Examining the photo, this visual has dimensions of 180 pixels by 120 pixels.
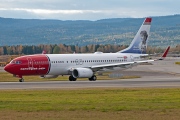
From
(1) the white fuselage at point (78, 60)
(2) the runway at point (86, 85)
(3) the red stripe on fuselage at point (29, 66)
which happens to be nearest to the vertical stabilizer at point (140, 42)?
(1) the white fuselage at point (78, 60)

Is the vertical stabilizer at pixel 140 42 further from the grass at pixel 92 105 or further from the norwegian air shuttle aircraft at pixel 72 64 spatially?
the grass at pixel 92 105

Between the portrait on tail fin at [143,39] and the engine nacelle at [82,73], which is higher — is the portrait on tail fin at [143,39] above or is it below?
above

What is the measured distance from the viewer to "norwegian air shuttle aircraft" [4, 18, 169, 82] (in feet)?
227

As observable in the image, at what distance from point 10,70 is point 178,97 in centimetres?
3069

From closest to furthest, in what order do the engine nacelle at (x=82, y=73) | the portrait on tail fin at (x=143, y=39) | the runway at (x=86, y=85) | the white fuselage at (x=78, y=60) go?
the runway at (x=86, y=85), the engine nacelle at (x=82, y=73), the white fuselage at (x=78, y=60), the portrait on tail fin at (x=143, y=39)

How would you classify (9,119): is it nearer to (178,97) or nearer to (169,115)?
(169,115)

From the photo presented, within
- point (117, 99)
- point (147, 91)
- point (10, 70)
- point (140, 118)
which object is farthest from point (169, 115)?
point (10, 70)

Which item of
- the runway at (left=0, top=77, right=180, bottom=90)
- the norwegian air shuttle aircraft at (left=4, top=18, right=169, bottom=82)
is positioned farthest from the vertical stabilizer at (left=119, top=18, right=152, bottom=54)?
the runway at (left=0, top=77, right=180, bottom=90)

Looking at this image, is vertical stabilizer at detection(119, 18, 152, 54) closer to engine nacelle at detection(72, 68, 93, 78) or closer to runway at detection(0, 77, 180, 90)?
engine nacelle at detection(72, 68, 93, 78)

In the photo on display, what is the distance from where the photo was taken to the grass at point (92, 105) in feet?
104

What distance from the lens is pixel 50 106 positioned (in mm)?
36031

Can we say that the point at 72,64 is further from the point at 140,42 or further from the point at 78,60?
the point at 140,42

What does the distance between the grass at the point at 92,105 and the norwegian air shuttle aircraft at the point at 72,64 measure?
20.8 m

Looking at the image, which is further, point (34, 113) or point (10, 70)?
point (10, 70)
